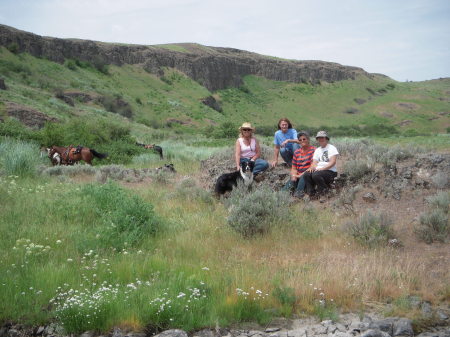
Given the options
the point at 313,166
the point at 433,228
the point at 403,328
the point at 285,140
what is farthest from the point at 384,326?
the point at 285,140

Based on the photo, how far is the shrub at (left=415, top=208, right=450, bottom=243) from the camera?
5857mm

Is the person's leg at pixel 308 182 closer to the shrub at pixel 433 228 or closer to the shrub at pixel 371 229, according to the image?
the shrub at pixel 371 229

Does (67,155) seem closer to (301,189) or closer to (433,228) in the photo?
(301,189)

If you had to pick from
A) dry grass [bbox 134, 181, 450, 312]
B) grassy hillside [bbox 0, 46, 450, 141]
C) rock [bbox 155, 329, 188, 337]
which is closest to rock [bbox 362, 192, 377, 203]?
dry grass [bbox 134, 181, 450, 312]

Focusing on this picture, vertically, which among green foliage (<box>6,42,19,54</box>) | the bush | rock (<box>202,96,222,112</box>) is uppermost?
green foliage (<box>6,42,19,54</box>)

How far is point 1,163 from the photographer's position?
10992 millimetres

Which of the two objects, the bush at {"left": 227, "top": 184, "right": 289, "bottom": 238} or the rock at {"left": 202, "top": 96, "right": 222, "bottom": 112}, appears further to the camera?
the rock at {"left": 202, "top": 96, "right": 222, "bottom": 112}

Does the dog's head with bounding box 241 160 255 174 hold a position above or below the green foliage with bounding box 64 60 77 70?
below

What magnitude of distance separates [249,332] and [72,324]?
61.0 inches

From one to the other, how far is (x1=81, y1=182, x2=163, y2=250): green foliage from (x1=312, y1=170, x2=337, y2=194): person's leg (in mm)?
3337

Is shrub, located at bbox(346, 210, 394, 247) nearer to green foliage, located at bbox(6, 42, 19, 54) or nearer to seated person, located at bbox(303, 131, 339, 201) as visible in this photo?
seated person, located at bbox(303, 131, 339, 201)

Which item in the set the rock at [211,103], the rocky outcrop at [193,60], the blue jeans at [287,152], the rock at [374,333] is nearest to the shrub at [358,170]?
the blue jeans at [287,152]

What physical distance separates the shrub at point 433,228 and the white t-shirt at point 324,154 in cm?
241

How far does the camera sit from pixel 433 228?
6.00 m
